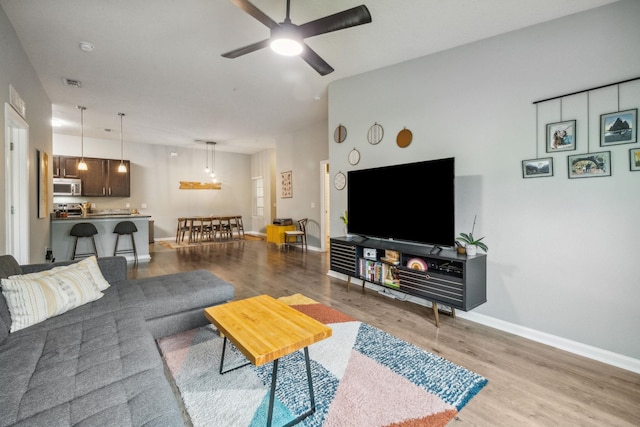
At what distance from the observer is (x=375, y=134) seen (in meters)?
3.80

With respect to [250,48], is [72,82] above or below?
above

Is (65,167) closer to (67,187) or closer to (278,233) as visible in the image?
(67,187)

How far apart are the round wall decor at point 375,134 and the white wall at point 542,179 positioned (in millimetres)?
448

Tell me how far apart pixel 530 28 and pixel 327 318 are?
3309mm

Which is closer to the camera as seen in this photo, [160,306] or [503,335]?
[160,306]

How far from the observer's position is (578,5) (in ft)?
7.53

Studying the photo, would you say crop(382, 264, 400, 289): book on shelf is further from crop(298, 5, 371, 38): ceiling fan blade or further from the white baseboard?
crop(298, 5, 371, 38): ceiling fan blade

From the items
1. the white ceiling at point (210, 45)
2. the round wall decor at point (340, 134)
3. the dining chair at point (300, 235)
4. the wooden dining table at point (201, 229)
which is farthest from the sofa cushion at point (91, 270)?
the wooden dining table at point (201, 229)

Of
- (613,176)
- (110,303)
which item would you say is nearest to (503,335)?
(613,176)

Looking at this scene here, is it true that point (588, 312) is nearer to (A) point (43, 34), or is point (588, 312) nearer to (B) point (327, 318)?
(B) point (327, 318)

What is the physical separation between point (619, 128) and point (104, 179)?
387 inches

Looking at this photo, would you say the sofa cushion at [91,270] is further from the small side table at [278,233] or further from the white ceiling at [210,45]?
the small side table at [278,233]

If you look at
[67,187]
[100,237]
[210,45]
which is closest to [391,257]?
[210,45]

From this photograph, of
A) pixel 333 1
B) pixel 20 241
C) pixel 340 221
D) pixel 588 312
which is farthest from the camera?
pixel 340 221
